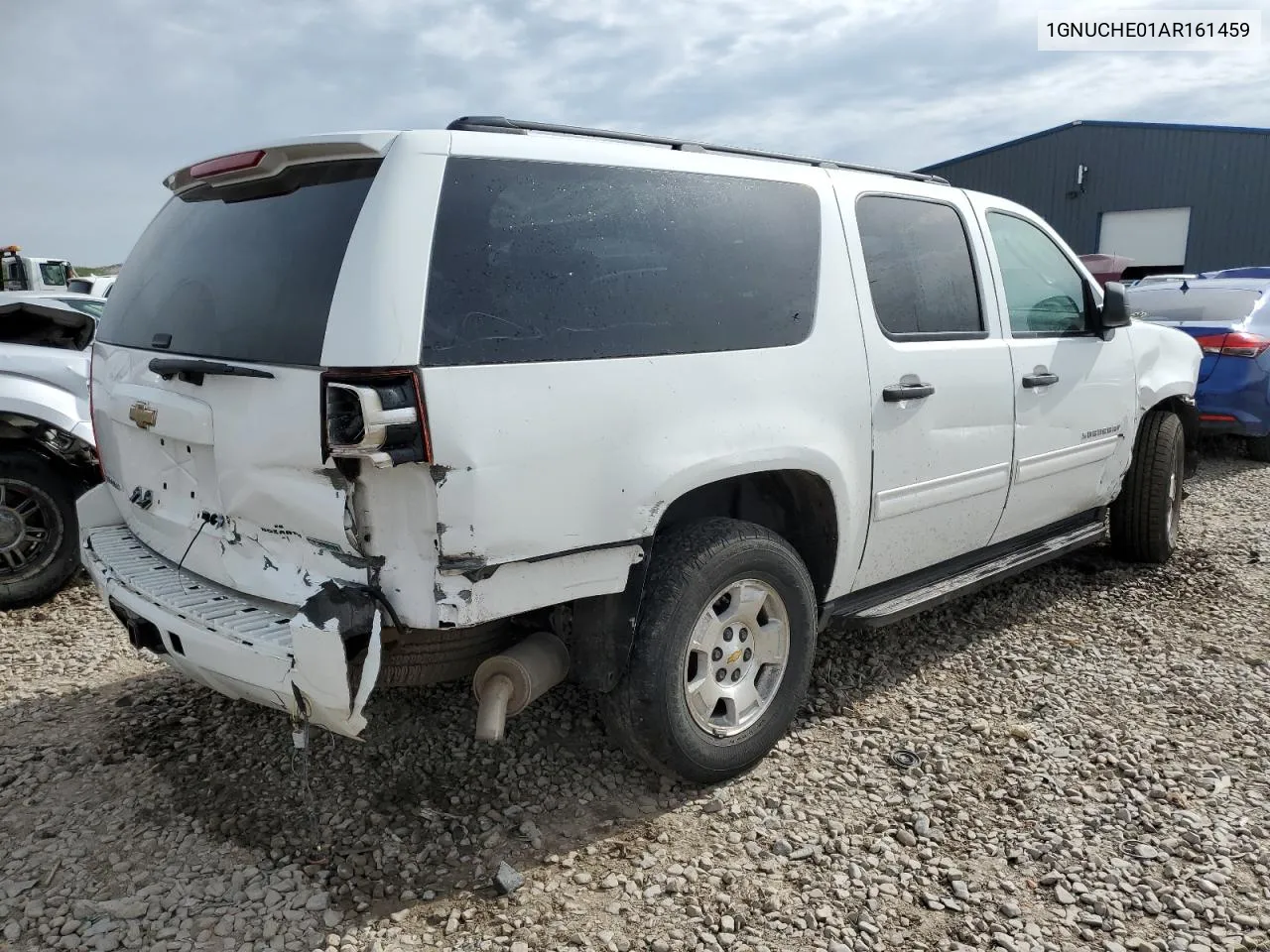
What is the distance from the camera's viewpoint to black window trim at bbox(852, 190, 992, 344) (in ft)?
10.6

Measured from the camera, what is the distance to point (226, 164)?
261 cm

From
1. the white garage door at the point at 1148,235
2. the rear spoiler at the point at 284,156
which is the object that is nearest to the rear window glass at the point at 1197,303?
the rear spoiler at the point at 284,156

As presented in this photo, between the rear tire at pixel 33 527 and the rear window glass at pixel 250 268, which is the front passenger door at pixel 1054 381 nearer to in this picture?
the rear window glass at pixel 250 268

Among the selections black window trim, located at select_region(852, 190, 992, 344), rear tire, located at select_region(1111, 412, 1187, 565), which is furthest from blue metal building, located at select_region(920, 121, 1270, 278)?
black window trim, located at select_region(852, 190, 992, 344)

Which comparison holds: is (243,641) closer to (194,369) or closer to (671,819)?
(194,369)

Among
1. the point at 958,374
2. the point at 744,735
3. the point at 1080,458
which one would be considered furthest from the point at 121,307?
the point at 1080,458

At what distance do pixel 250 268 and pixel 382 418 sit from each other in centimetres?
79

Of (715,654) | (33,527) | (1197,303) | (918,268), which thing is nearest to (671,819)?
(715,654)

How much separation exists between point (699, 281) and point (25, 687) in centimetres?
327

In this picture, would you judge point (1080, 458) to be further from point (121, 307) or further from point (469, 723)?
point (121, 307)

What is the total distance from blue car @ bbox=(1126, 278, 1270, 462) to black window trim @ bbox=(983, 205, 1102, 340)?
3.66 m

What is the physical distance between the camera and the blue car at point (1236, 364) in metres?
7.56

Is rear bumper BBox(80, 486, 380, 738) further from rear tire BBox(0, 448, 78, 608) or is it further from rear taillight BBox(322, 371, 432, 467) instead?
rear tire BBox(0, 448, 78, 608)

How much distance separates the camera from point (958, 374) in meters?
3.44
